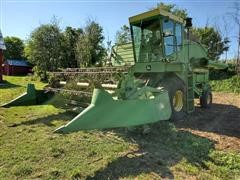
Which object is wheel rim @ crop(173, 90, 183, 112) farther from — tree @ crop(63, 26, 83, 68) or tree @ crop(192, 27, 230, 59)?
tree @ crop(192, 27, 230, 59)

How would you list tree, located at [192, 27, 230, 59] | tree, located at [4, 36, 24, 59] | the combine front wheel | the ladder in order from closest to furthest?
the ladder < the combine front wheel < tree, located at [192, 27, 230, 59] < tree, located at [4, 36, 24, 59]

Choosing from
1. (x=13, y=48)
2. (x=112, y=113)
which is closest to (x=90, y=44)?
(x=112, y=113)

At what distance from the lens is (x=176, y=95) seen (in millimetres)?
7168

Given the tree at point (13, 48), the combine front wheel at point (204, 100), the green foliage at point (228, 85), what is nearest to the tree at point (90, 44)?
the green foliage at point (228, 85)

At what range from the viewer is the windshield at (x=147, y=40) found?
7008 mm

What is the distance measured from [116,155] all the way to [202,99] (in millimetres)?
5974

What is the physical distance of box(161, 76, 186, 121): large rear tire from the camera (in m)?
6.67

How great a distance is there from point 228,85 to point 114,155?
14754mm

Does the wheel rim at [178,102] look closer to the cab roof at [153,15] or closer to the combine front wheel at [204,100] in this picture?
the cab roof at [153,15]

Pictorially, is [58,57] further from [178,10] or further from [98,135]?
[98,135]

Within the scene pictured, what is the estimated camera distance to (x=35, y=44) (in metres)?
27.0

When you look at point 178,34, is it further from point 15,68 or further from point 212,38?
point 15,68

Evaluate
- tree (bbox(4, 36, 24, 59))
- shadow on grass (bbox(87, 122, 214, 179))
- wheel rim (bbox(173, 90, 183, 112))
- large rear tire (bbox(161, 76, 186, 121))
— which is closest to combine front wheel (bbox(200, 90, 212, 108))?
large rear tire (bbox(161, 76, 186, 121))

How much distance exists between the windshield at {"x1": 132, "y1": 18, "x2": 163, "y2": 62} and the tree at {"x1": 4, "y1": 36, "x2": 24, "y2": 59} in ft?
146
